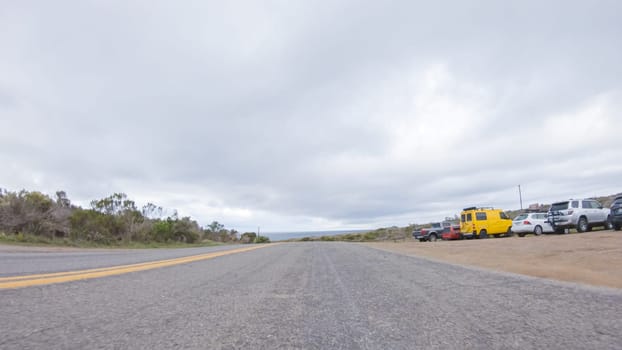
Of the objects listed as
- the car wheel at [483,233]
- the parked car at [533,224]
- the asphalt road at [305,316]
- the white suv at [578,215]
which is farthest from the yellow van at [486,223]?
the asphalt road at [305,316]

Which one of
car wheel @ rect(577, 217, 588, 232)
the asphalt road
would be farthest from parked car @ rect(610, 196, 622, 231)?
the asphalt road

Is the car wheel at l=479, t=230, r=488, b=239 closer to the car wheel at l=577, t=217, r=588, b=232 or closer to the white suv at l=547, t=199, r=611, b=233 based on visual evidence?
the white suv at l=547, t=199, r=611, b=233

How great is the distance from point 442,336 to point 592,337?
91 cm

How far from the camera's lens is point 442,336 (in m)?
2.00

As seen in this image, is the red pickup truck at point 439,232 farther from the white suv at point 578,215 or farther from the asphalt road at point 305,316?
the asphalt road at point 305,316

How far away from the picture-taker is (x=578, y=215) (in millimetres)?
16750

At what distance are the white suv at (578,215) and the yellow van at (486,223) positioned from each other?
5.46 metres

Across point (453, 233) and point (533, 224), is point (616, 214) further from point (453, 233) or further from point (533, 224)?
point (453, 233)

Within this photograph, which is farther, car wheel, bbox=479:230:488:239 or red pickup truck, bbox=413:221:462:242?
red pickup truck, bbox=413:221:462:242

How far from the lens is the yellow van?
23.2 meters

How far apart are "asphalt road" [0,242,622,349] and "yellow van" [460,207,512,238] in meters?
21.5

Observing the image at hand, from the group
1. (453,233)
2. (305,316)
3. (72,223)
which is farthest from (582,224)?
(72,223)

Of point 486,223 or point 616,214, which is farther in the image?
point 486,223

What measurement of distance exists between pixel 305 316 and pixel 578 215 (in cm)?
1998
